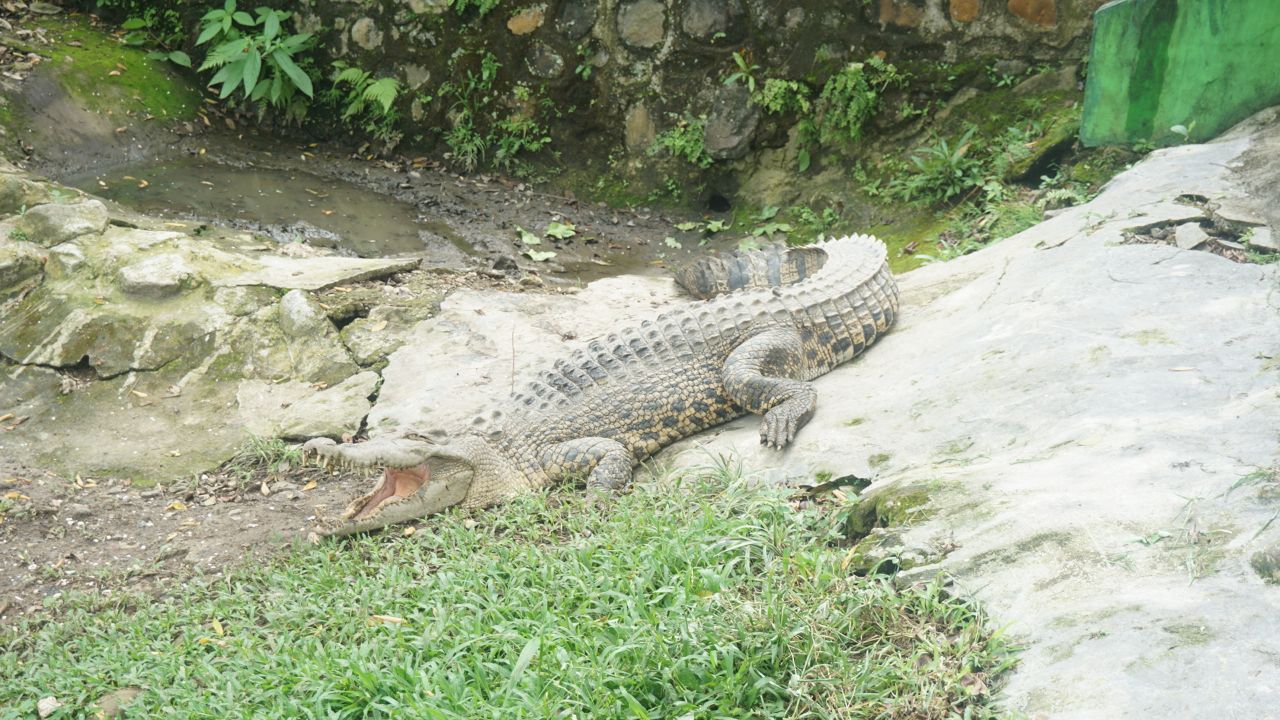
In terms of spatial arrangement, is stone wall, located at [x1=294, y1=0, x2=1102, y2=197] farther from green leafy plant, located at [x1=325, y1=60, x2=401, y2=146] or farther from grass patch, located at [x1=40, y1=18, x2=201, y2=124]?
grass patch, located at [x1=40, y1=18, x2=201, y2=124]

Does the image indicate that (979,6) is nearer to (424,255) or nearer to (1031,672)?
(424,255)

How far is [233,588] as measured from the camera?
3797 millimetres

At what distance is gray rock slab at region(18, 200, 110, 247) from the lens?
20.2ft

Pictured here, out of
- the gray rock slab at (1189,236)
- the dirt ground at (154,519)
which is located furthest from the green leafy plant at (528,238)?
the gray rock slab at (1189,236)

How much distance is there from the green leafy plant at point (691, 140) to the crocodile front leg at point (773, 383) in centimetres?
409

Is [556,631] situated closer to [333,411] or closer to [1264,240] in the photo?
[333,411]

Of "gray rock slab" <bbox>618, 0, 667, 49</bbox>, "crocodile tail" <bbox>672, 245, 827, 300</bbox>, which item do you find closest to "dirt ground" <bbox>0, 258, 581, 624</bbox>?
"crocodile tail" <bbox>672, 245, 827, 300</bbox>

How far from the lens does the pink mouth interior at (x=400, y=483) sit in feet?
14.1

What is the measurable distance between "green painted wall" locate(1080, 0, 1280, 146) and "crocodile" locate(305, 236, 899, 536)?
232 cm

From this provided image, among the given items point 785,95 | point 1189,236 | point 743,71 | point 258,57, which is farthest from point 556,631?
point 258,57

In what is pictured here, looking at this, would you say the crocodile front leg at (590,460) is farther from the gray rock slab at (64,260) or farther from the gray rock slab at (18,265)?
the gray rock slab at (18,265)

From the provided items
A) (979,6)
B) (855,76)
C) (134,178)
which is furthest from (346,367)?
(979,6)

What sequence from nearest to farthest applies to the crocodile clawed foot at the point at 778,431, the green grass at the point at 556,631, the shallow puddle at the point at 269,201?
the green grass at the point at 556,631
the crocodile clawed foot at the point at 778,431
the shallow puddle at the point at 269,201

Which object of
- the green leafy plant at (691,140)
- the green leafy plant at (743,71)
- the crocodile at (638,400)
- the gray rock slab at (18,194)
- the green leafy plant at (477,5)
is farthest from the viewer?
the green leafy plant at (477,5)
